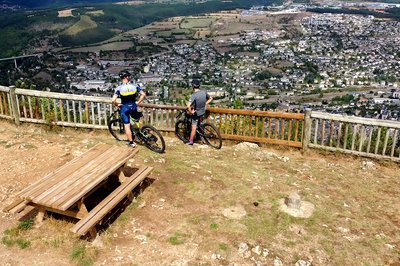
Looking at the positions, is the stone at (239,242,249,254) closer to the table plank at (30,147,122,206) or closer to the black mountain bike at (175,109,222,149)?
the table plank at (30,147,122,206)

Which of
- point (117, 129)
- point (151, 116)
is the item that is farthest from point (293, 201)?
point (117, 129)

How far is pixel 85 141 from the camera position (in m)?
9.61

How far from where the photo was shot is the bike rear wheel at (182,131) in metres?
10.4

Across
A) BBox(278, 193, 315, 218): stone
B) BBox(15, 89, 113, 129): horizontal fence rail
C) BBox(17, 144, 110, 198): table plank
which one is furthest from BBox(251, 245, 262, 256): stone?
BBox(15, 89, 113, 129): horizontal fence rail

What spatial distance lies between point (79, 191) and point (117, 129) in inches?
227

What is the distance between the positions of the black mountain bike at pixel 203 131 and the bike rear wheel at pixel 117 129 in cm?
154

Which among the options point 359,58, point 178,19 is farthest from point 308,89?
point 178,19

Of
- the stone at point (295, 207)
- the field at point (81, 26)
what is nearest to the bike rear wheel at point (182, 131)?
the stone at point (295, 207)

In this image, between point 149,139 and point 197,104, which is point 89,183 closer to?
point 149,139

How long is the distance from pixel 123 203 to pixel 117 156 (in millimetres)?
826

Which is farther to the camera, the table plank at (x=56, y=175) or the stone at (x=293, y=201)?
the stone at (x=293, y=201)

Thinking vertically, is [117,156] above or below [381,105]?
above

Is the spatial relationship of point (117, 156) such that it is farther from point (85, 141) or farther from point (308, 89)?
point (308, 89)

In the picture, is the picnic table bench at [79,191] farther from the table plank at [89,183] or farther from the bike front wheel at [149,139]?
the bike front wheel at [149,139]
